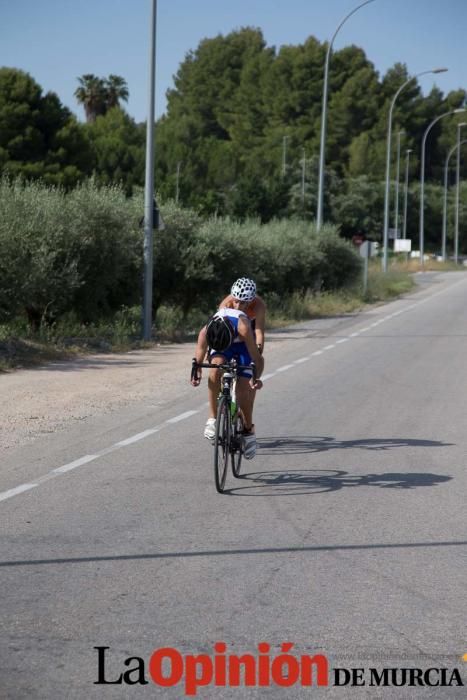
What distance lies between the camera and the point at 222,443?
8898 millimetres

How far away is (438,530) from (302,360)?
42.0ft

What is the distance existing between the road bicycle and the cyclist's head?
0.18 metres

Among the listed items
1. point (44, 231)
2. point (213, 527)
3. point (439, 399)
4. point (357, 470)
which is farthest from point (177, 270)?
point (213, 527)

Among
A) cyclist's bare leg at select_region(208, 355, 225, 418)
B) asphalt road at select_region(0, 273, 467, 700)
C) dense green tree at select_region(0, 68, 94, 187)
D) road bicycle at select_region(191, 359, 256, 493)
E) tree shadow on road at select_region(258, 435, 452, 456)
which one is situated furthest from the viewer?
dense green tree at select_region(0, 68, 94, 187)

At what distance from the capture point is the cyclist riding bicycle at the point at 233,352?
29.4 feet

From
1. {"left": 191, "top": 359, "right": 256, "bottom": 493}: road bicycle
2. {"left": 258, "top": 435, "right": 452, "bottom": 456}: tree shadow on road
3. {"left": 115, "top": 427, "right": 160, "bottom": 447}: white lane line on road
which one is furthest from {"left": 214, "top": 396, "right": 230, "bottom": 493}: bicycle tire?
{"left": 115, "top": 427, "right": 160, "bottom": 447}: white lane line on road

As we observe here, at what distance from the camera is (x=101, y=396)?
1485 cm

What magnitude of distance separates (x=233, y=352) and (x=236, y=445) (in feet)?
2.47

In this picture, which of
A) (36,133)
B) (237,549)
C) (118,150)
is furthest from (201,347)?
(118,150)

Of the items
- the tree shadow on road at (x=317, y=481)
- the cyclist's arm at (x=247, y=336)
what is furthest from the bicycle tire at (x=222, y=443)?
the cyclist's arm at (x=247, y=336)

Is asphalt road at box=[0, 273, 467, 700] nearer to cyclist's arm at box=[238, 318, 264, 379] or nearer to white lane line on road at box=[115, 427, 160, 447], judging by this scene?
white lane line on road at box=[115, 427, 160, 447]

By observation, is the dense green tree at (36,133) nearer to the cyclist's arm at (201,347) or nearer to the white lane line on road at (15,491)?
the cyclist's arm at (201,347)

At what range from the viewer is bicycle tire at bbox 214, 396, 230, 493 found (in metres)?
8.57

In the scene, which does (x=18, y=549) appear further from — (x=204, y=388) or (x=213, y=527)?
(x=204, y=388)
